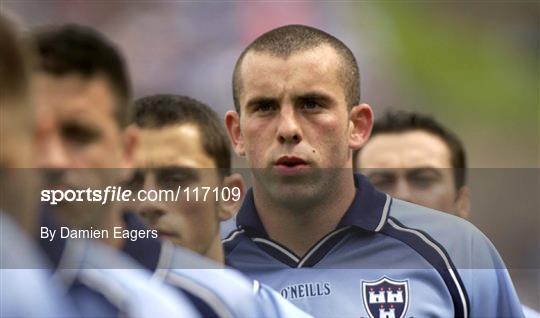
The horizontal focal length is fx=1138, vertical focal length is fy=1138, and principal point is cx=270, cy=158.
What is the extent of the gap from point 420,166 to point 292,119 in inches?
20.1

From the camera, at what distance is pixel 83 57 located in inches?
94.1

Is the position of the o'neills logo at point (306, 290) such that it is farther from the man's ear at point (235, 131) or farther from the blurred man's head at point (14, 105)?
the blurred man's head at point (14, 105)

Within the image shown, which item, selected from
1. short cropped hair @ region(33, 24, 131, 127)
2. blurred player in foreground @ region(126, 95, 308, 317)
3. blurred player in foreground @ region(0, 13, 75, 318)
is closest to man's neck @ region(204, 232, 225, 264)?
blurred player in foreground @ region(126, 95, 308, 317)

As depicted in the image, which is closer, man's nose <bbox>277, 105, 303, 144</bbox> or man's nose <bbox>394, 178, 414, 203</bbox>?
man's nose <bbox>277, 105, 303, 144</bbox>

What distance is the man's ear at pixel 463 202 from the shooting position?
8.48 feet

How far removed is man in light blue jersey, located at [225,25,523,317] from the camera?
2.57 metres

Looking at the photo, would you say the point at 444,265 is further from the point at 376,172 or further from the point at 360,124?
the point at 360,124

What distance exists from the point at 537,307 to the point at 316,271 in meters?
0.55

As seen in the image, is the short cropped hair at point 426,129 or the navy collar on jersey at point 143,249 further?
the short cropped hair at point 426,129

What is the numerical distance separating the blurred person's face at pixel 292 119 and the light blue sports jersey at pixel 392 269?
0.38ft

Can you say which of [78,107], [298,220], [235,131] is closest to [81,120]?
[78,107]

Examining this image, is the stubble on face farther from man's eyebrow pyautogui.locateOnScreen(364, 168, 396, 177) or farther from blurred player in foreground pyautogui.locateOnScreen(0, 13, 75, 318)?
blurred player in foreground pyautogui.locateOnScreen(0, 13, 75, 318)

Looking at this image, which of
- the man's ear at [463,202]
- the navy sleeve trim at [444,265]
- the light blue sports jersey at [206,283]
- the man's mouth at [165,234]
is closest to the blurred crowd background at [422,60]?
the man's ear at [463,202]

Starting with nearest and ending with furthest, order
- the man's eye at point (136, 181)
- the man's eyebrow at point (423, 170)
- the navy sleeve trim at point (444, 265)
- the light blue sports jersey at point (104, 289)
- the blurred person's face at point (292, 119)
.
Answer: the light blue sports jersey at point (104, 289)
the man's eye at point (136, 181)
the blurred person's face at point (292, 119)
the navy sleeve trim at point (444, 265)
the man's eyebrow at point (423, 170)
